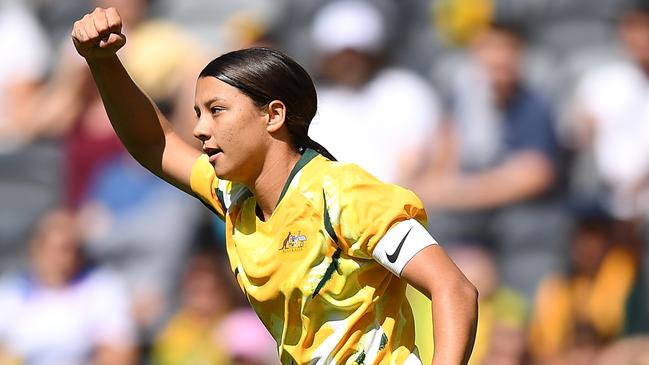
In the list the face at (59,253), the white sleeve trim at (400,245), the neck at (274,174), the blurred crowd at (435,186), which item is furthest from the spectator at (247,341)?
the white sleeve trim at (400,245)

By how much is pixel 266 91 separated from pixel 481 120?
4.49 metres

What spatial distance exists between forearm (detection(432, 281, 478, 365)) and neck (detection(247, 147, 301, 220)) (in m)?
0.66

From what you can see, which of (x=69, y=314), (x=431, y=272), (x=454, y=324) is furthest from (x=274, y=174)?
(x=69, y=314)

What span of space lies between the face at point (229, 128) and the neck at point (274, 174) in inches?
1.6

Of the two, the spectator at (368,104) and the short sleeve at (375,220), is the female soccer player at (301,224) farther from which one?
the spectator at (368,104)

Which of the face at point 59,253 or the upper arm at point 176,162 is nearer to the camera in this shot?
the upper arm at point 176,162

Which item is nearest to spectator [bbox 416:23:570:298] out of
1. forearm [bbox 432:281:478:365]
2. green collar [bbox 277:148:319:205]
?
green collar [bbox 277:148:319:205]

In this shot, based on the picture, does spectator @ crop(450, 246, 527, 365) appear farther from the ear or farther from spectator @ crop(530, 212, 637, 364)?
the ear

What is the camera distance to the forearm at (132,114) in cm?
458

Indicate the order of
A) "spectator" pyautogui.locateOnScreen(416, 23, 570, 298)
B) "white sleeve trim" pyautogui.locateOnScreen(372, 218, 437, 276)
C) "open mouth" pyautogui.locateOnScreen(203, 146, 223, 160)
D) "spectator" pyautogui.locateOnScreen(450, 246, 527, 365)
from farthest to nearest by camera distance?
"spectator" pyautogui.locateOnScreen(416, 23, 570, 298)
"spectator" pyautogui.locateOnScreen(450, 246, 527, 365)
"open mouth" pyautogui.locateOnScreen(203, 146, 223, 160)
"white sleeve trim" pyautogui.locateOnScreen(372, 218, 437, 276)

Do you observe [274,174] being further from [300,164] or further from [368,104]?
[368,104]

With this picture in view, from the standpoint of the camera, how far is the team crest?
409cm

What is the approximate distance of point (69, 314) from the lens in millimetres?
8289

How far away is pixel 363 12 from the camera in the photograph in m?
8.96
